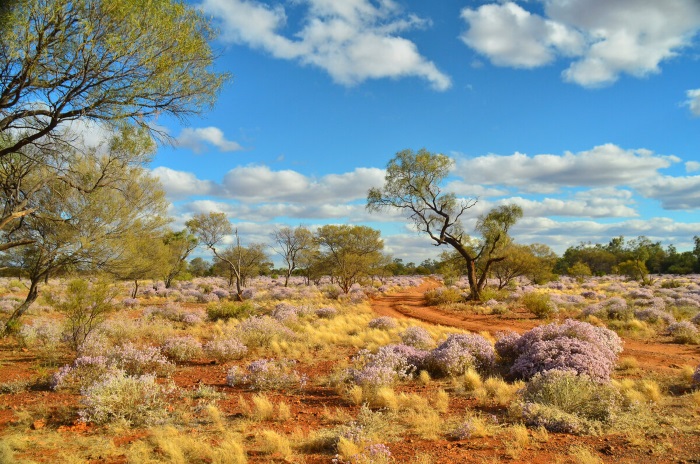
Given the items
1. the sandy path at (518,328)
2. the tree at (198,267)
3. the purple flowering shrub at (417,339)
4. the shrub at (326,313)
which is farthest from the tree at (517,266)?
the tree at (198,267)

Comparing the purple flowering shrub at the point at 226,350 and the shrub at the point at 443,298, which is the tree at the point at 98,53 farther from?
the shrub at the point at 443,298

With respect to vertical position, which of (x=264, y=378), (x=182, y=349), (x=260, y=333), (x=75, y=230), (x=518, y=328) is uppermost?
(x=75, y=230)

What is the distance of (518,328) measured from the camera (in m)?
19.1

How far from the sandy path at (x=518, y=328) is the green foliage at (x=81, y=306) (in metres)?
14.7

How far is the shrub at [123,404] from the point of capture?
7.60m

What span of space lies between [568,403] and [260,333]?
10.9 metres

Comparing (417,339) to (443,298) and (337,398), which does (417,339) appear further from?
(443,298)

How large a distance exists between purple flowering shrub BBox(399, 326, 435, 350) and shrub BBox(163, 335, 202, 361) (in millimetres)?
6849

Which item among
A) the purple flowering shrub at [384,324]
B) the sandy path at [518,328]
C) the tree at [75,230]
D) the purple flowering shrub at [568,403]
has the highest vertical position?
the tree at [75,230]

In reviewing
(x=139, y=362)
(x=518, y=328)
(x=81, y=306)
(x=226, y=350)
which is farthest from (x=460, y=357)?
(x=81, y=306)

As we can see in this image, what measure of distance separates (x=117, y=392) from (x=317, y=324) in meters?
12.3

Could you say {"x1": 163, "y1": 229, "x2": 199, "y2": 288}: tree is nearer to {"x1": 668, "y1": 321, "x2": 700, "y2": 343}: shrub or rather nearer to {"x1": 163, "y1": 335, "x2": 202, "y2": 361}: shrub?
{"x1": 163, "y1": 335, "x2": 202, "y2": 361}: shrub

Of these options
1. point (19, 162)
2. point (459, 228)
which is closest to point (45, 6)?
point (19, 162)

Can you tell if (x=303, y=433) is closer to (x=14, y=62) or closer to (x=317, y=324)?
(x=14, y=62)
